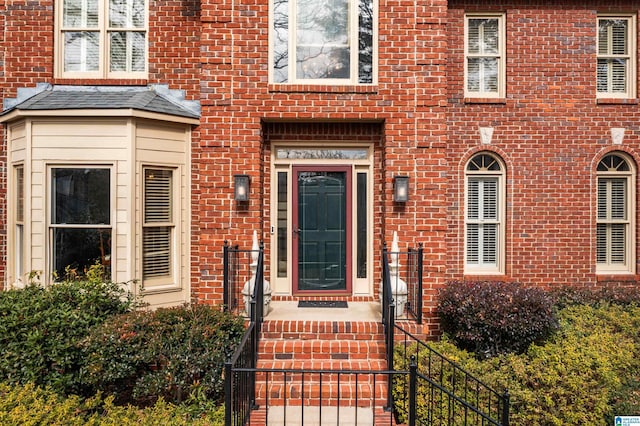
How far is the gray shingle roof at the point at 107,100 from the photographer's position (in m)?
5.93

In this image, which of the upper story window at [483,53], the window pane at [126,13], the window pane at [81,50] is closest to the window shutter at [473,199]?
the upper story window at [483,53]

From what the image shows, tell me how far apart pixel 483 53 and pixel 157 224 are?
Result: 20.2ft

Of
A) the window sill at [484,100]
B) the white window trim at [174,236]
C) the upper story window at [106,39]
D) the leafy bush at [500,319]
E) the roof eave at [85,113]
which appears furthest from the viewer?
the window sill at [484,100]

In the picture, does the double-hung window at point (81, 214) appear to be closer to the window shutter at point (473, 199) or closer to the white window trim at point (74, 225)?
the white window trim at point (74, 225)

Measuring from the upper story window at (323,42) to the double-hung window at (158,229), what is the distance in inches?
91.9

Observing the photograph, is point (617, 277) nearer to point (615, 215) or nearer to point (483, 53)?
point (615, 215)

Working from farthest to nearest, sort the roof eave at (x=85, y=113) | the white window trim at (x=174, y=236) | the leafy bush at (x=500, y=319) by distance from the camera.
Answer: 1. the white window trim at (x=174, y=236)
2. the roof eave at (x=85, y=113)
3. the leafy bush at (x=500, y=319)

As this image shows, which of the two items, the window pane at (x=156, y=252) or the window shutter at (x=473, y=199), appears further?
the window shutter at (x=473, y=199)

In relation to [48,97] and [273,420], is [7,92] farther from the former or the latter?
[273,420]

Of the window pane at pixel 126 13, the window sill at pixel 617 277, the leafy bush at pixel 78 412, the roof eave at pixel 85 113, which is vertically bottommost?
the leafy bush at pixel 78 412

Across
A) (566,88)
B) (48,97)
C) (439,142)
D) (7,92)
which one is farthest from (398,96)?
(7,92)

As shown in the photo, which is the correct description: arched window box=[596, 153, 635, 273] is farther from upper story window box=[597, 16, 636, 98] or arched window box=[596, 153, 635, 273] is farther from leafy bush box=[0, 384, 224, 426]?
leafy bush box=[0, 384, 224, 426]

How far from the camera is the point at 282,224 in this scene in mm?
6477

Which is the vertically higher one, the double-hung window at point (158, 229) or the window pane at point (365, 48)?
the window pane at point (365, 48)
